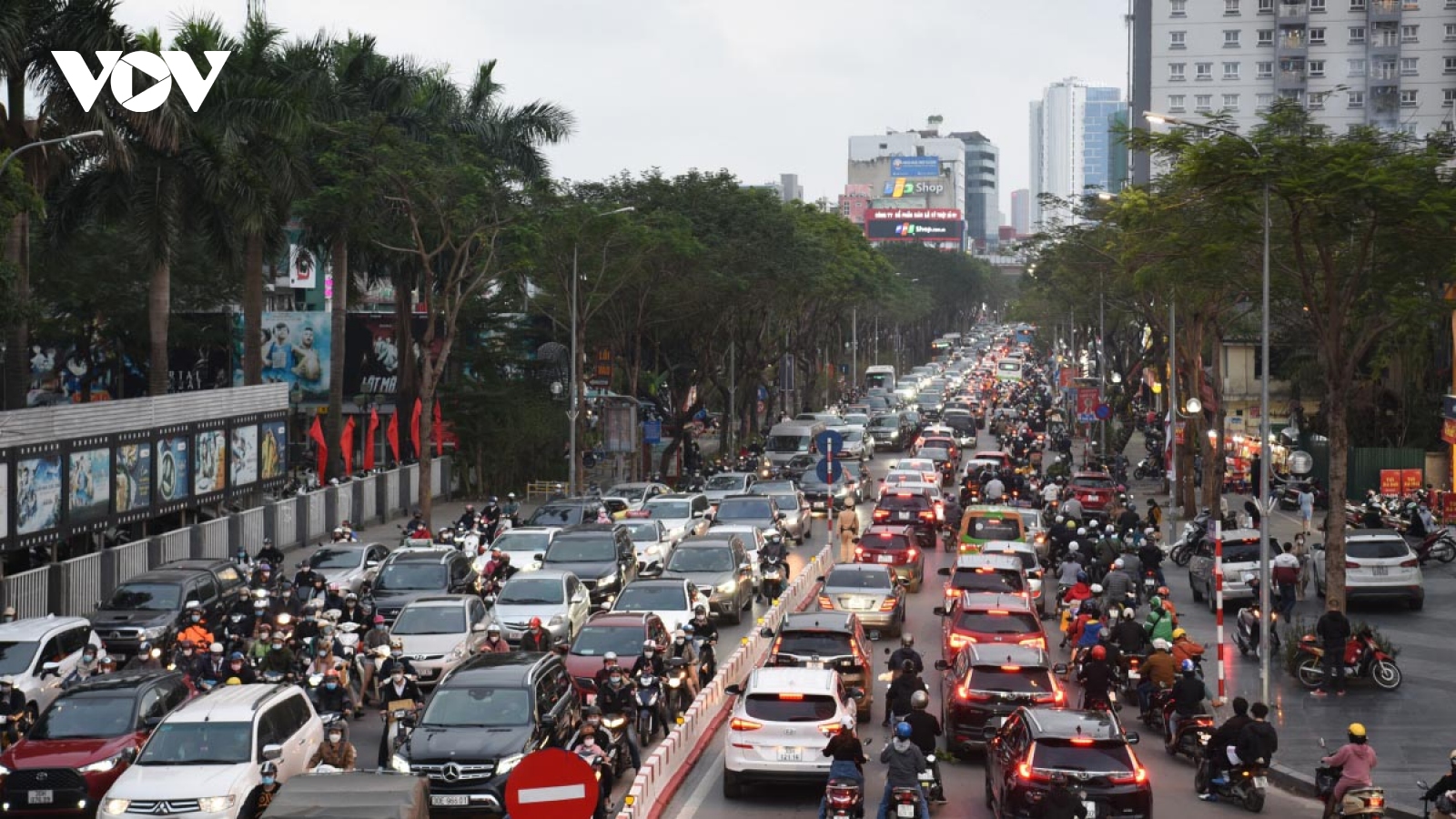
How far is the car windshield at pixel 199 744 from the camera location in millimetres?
16797

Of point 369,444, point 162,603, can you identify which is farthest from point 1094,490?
point 162,603

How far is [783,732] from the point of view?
18.0 meters

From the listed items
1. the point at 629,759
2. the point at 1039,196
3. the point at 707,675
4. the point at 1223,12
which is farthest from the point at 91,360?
the point at 1223,12

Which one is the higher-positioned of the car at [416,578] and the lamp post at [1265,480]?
the lamp post at [1265,480]

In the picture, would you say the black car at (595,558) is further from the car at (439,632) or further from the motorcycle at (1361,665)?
the motorcycle at (1361,665)

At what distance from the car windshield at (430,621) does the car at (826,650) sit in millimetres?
5396

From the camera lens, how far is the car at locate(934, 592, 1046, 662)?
958 inches

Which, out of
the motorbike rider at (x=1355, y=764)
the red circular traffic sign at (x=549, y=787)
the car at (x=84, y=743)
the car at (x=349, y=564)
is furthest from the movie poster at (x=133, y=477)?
the red circular traffic sign at (x=549, y=787)

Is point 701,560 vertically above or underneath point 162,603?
above

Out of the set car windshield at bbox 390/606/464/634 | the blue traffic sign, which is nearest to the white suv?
car windshield at bbox 390/606/464/634

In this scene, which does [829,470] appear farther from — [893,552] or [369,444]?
[369,444]

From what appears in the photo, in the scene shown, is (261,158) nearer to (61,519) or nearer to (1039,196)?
(61,519)

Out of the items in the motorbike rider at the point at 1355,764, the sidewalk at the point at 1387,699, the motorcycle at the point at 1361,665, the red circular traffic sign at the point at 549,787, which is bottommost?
the sidewalk at the point at 1387,699

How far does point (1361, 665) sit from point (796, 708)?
10.7m
